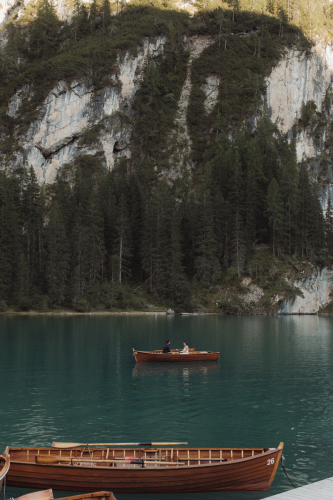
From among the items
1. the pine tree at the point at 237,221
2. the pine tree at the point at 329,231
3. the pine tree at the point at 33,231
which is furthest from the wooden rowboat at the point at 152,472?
the pine tree at the point at 329,231

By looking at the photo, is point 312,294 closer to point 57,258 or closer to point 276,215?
point 276,215

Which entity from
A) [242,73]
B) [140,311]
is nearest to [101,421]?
[140,311]

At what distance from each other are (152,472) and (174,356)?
20.8m

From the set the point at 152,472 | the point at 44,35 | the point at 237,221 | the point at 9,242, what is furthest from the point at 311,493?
the point at 44,35

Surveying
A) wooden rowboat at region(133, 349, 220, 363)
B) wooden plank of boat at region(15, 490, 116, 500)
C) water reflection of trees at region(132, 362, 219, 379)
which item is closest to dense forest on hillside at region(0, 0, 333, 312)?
wooden rowboat at region(133, 349, 220, 363)

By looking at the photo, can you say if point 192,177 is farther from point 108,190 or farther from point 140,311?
point 140,311

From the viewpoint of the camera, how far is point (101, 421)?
60.5 ft

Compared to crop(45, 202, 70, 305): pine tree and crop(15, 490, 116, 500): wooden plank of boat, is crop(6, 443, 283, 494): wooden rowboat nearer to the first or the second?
crop(15, 490, 116, 500): wooden plank of boat

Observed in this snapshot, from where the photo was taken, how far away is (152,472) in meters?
11.8

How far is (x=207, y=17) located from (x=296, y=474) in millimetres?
161062

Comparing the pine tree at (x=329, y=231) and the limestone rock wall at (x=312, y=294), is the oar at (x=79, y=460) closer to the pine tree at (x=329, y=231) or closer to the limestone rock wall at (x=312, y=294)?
the limestone rock wall at (x=312, y=294)

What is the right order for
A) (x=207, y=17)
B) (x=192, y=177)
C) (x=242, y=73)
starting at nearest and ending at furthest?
(x=192, y=177) → (x=242, y=73) → (x=207, y=17)

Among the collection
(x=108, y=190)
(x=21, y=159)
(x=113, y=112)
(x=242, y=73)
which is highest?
(x=242, y=73)

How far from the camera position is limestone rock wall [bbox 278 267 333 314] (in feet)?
285
